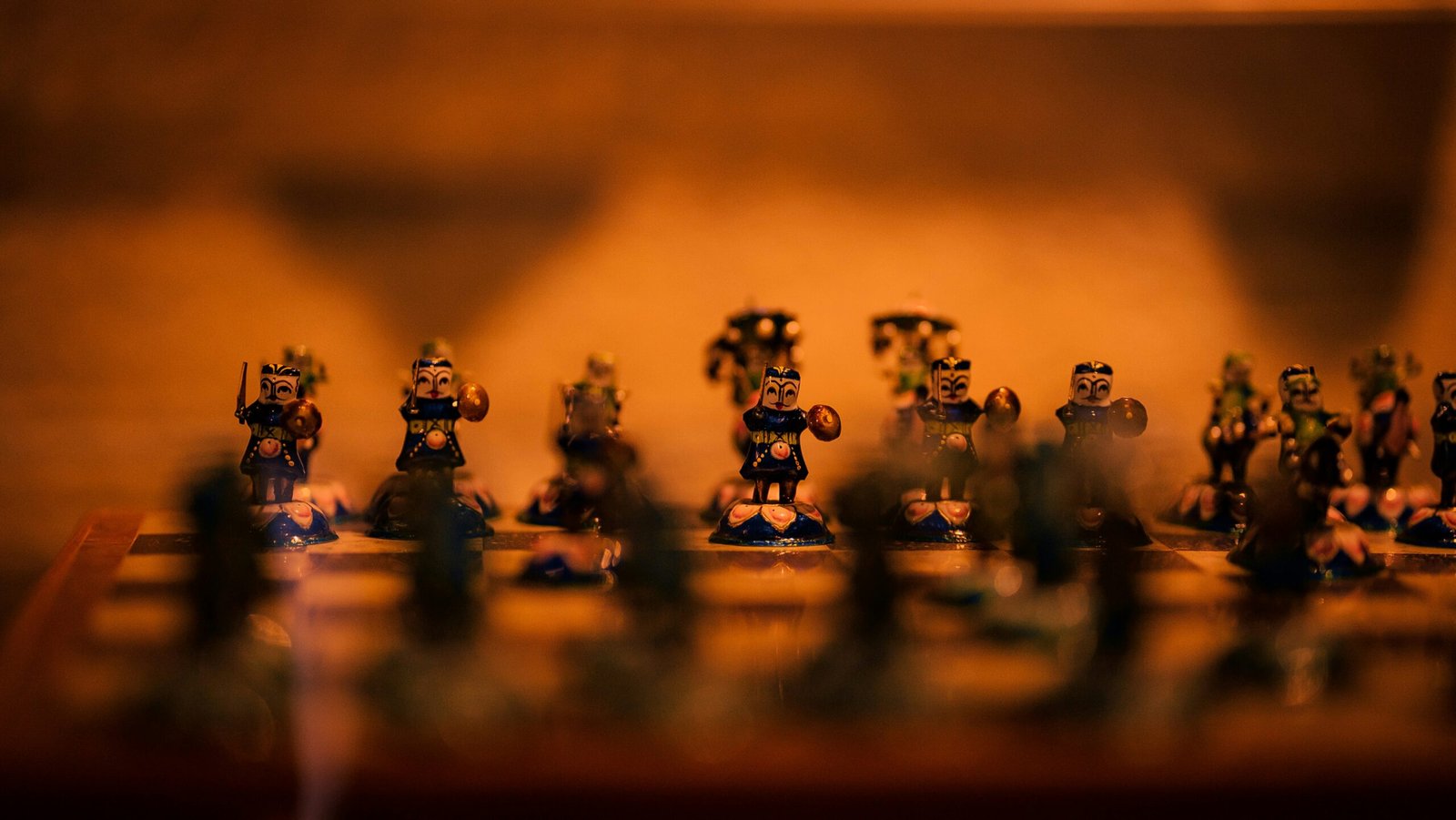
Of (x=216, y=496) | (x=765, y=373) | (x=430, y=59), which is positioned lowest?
(x=216, y=496)

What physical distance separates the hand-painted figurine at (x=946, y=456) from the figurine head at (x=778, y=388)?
1.08 feet

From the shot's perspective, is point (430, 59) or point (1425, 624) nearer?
point (1425, 624)

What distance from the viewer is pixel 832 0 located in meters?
4.02

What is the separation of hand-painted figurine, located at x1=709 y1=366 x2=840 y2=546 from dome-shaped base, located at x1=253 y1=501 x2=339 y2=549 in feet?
2.79

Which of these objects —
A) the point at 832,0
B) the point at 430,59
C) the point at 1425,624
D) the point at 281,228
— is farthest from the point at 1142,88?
the point at 281,228

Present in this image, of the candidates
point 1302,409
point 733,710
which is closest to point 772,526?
point 1302,409

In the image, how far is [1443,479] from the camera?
108 inches

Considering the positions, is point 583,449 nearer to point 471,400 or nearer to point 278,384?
point 471,400

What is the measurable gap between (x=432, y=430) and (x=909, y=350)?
124cm

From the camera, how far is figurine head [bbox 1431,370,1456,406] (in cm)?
269

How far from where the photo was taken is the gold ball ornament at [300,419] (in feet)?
8.07

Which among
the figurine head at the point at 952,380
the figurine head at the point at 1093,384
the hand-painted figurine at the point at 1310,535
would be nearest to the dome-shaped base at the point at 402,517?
the figurine head at the point at 952,380

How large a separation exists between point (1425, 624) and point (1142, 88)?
105 inches

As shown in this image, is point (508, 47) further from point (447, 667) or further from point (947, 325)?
point (447, 667)
